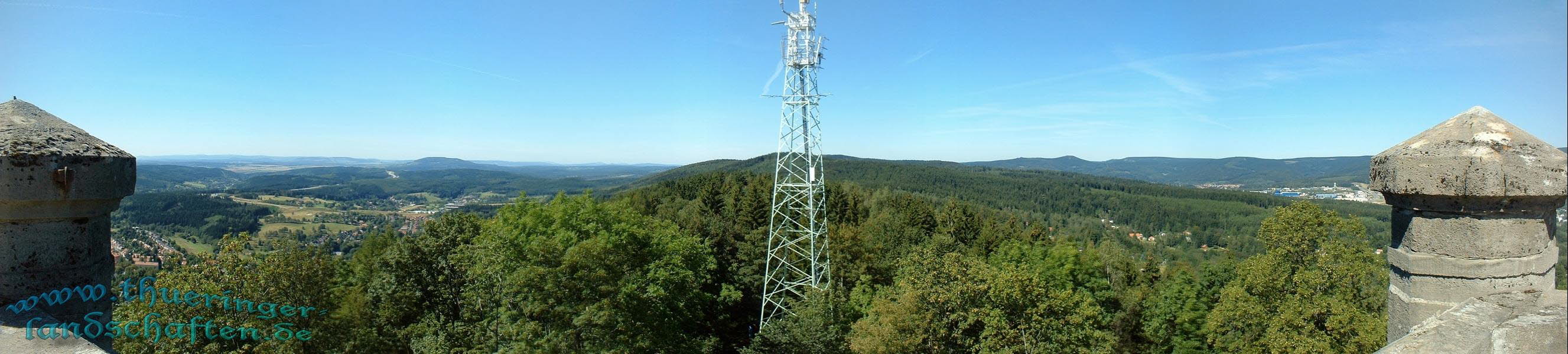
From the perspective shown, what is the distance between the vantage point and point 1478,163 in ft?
11.8

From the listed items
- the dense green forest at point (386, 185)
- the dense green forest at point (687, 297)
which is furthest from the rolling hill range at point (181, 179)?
the dense green forest at point (687, 297)

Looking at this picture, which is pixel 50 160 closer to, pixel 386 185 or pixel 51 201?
pixel 51 201

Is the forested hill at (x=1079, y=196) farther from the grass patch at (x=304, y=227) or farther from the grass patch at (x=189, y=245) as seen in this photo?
the grass patch at (x=189, y=245)

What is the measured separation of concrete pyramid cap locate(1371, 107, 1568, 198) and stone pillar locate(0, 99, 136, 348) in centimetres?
788

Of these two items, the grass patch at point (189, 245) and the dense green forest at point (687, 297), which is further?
the grass patch at point (189, 245)

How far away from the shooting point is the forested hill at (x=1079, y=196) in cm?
A: 9988

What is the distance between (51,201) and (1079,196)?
15130 centimetres

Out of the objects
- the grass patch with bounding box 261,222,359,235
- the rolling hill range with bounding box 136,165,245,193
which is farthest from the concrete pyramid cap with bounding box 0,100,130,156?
the rolling hill range with bounding box 136,165,245,193

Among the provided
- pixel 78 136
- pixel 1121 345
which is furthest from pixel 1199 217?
pixel 78 136

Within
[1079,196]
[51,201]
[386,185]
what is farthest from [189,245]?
[1079,196]

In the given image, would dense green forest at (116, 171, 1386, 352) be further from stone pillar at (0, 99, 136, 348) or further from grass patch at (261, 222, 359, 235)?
grass patch at (261, 222, 359, 235)

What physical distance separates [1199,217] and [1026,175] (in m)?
63.6

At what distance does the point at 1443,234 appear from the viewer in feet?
12.6

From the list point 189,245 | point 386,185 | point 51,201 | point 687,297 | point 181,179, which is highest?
point 51,201
